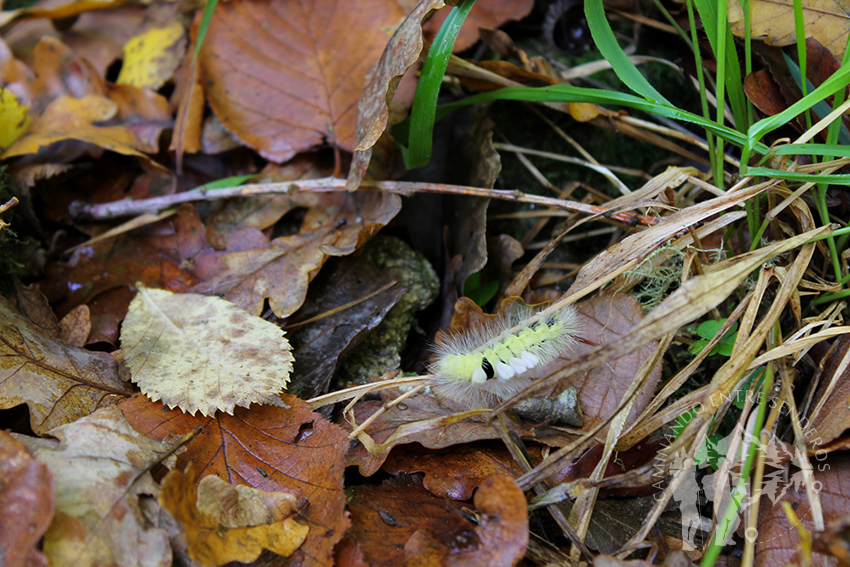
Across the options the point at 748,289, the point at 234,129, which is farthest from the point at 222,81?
the point at 748,289

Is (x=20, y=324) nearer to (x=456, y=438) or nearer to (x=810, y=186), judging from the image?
(x=456, y=438)

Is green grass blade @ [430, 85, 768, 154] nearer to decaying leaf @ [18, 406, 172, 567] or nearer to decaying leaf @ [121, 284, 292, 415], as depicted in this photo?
decaying leaf @ [121, 284, 292, 415]

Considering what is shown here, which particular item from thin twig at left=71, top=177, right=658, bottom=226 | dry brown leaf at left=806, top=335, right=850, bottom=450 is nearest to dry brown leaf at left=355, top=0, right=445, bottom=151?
→ thin twig at left=71, top=177, right=658, bottom=226

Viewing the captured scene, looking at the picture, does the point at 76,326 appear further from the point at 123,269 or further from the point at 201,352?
the point at 201,352

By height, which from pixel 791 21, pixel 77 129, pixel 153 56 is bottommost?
pixel 77 129

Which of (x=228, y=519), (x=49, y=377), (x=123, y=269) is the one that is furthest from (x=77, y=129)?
(x=228, y=519)

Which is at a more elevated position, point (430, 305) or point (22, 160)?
point (22, 160)

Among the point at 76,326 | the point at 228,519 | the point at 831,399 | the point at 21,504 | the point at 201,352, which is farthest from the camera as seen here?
the point at 76,326
